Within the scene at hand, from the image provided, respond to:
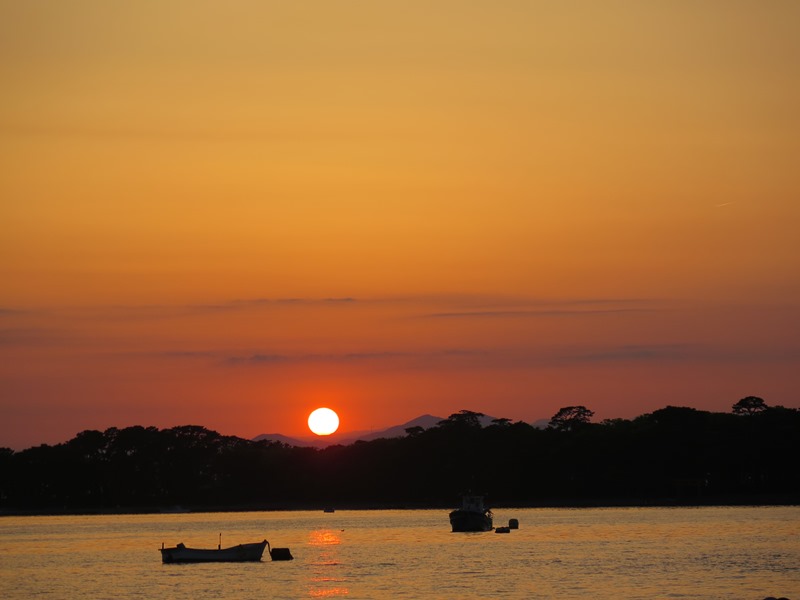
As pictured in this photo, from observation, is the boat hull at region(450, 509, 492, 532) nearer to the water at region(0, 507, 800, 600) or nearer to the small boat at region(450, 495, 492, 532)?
the small boat at region(450, 495, 492, 532)

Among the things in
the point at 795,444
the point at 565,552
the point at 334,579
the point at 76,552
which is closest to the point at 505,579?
the point at 334,579

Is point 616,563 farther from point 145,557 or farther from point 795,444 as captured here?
point 795,444

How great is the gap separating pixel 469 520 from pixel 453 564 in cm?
4338

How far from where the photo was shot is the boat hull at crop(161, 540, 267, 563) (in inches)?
4171

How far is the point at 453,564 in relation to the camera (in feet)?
334

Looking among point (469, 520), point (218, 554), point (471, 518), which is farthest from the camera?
point (469, 520)

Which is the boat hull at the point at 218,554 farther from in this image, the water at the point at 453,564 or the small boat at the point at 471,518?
the small boat at the point at 471,518

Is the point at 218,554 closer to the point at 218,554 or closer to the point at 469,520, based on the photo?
the point at 218,554

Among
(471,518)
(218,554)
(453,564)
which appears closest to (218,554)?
(218,554)

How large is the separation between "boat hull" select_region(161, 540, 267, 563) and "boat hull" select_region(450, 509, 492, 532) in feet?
141

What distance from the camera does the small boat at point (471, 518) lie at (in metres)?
145

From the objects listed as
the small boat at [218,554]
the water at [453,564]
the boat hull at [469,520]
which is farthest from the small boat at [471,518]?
the small boat at [218,554]

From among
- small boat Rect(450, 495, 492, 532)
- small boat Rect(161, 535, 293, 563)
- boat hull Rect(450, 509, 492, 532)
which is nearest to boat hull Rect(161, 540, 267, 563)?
small boat Rect(161, 535, 293, 563)

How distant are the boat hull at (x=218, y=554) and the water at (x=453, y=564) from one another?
715 mm
